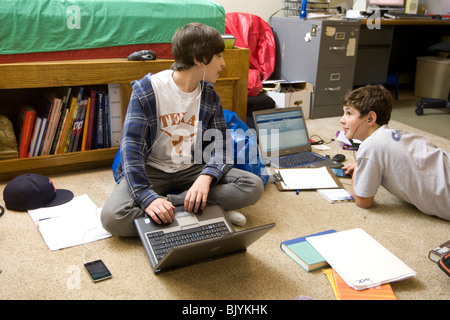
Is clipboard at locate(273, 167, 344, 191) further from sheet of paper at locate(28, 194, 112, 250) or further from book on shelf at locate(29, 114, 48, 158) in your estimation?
book on shelf at locate(29, 114, 48, 158)

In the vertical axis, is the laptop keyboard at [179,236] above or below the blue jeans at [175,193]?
below

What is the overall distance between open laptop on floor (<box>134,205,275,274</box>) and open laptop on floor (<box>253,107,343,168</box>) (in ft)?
2.64

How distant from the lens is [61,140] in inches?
81.7

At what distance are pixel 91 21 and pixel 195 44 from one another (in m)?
0.76

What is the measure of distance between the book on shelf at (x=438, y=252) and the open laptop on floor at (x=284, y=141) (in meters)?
0.81

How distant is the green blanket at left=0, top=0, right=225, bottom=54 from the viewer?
1.85 metres

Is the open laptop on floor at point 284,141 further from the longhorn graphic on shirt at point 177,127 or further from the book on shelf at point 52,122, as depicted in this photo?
the book on shelf at point 52,122

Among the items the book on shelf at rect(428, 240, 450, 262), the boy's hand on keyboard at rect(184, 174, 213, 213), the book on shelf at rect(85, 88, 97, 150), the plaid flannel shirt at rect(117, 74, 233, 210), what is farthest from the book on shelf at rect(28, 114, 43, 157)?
the book on shelf at rect(428, 240, 450, 262)

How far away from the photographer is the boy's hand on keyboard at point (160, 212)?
1398 millimetres

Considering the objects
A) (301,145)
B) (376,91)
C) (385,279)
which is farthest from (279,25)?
(385,279)

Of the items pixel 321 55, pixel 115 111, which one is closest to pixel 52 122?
pixel 115 111

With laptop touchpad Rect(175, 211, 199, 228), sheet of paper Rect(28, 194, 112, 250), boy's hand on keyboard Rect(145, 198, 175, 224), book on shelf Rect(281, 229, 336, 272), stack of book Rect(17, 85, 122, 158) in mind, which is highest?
stack of book Rect(17, 85, 122, 158)

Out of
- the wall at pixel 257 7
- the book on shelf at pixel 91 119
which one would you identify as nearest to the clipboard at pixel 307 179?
the book on shelf at pixel 91 119

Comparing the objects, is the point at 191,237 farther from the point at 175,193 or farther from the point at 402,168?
the point at 402,168
